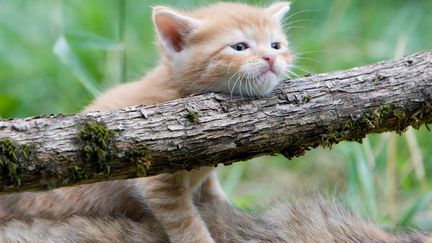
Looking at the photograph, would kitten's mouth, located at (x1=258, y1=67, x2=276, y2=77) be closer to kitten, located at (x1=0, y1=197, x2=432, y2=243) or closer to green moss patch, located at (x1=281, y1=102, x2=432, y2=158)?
green moss patch, located at (x1=281, y1=102, x2=432, y2=158)

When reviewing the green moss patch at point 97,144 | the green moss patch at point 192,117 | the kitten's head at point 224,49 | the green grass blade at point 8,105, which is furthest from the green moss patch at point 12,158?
the green grass blade at point 8,105

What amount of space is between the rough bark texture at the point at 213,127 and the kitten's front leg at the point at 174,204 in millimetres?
472

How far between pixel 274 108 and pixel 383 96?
51 centimetres

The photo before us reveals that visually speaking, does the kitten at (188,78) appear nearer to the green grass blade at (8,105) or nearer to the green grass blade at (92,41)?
the green grass blade at (92,41)

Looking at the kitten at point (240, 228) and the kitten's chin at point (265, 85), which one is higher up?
the kitten's chin at point (265, 85)

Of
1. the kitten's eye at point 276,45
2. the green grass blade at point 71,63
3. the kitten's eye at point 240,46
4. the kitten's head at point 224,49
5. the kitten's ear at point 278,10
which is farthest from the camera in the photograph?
the green grass blade at point 71,63

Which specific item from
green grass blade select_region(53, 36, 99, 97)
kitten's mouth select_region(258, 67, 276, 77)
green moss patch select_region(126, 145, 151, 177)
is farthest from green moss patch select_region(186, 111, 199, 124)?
green grass blade select_region(53, 36, 99, 97)

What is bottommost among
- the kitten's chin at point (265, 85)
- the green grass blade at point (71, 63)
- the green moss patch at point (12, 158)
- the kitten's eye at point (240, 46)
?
the green moss patch at point (12, 158)

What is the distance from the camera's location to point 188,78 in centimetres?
356

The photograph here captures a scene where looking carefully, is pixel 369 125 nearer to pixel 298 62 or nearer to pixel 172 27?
pixel 172 27

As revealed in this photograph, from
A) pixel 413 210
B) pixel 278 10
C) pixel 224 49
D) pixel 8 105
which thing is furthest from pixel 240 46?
pixel 8 105

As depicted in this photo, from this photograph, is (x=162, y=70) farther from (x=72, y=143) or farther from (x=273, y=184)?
(x=273, y=184)

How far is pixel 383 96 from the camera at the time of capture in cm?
338

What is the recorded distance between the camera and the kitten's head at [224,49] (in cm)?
338
